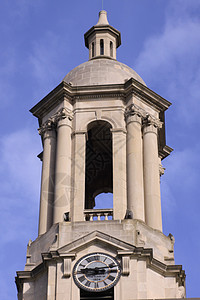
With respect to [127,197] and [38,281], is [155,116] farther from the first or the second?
[38,281]

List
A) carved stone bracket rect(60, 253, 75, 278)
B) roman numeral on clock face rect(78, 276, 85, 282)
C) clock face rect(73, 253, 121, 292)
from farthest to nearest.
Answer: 1. carved stone bracket rect(60, 253, 75, 278)
2. roman numeral on clock face rect(78, 276, 85, 282)
3. clock face rect(73, 253, 121, 292)

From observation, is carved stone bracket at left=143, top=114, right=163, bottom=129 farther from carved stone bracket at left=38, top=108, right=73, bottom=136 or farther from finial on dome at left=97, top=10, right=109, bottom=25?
finial on dome at left=97, top=10, right=109, bottom=25

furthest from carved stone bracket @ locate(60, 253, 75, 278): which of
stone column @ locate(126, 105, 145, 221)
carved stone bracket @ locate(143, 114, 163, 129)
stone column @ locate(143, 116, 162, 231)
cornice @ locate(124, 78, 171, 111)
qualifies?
cornice @ locate(124, 78, 171, 111)

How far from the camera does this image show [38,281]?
131 ft

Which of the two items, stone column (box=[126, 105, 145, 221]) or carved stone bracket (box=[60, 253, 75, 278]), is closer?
carved stone bracket (box=[60, 253, 75, 278])

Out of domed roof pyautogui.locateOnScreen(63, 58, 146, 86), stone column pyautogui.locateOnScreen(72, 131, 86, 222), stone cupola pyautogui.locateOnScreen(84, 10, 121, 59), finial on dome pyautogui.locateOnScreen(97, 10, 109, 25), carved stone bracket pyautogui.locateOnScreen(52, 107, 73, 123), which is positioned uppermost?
finial on dome pyautogui.locateOnScreen(97, 10, 109, 25)

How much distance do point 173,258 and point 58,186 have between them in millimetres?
5882

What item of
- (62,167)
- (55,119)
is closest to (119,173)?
(62,167)

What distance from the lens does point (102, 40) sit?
50625 mm

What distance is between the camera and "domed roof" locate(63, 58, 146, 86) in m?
46.6

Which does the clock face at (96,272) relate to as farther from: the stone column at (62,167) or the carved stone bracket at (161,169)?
the carved stone bracket at (161,169)

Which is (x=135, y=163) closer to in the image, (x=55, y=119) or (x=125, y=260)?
(x=55, y=119)

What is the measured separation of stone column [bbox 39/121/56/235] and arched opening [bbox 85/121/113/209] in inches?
148

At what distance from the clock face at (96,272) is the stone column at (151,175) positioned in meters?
3.38
